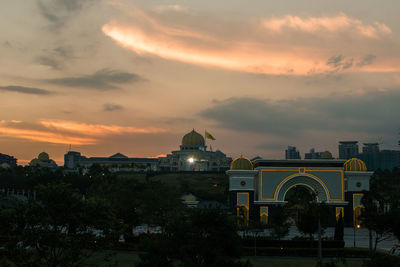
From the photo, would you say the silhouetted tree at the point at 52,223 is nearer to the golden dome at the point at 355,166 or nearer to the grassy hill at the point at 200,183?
the golden dome at the point at 355,166

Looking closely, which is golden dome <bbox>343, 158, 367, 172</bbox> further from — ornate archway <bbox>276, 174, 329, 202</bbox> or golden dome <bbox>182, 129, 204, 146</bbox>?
golden dome <bbox>182, 129, 204, 146</bbox>

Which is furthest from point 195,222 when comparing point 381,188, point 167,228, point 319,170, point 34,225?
point 319,170

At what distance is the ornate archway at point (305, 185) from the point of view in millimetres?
80912

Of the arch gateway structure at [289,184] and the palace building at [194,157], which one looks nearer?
the arch gateway structure at [289,184]

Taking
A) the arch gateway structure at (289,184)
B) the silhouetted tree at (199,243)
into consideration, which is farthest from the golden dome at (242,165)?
the silhouetted tree at (199,243)

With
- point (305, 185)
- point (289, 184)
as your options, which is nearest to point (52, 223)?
point (289, 184)

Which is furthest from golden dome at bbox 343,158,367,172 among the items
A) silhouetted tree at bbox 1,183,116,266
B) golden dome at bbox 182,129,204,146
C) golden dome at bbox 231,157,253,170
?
golden dome at bbox 182,129,204,146

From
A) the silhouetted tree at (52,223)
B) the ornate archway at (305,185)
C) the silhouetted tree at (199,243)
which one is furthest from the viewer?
the ornate archway at (305,185)

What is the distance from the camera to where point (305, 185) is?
269 feet

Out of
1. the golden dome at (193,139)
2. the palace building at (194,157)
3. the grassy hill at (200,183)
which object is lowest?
the grassy hill at (200,183)

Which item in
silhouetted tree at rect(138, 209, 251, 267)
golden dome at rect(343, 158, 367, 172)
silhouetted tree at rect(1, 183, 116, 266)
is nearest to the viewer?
silhouetted tree at rect(1, 183, 116, 266)

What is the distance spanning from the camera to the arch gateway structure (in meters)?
80.7

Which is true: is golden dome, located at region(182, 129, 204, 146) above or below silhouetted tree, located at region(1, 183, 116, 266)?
above

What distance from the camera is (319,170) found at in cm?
8162
